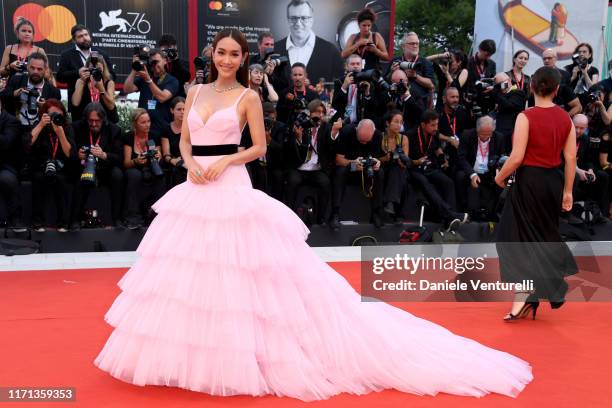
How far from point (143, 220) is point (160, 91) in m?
1.52

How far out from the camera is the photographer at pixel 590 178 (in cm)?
897

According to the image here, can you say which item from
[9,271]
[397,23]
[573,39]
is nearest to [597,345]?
[9,271]

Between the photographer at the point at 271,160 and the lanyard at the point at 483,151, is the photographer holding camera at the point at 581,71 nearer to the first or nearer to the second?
the lanyard at the point at 483,151

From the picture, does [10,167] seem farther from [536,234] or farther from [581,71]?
[581,71]

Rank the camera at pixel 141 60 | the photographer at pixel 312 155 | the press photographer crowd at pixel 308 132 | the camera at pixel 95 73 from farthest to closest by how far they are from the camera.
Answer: the photographer at pixel 312 155, the camera at pixel 141 60, the camera at pixel 95 73, the press photographer crowd at pixel 308 132

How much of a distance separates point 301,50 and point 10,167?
8.14 meters

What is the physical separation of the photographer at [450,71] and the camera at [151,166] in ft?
12.5

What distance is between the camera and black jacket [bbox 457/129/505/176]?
337 inches

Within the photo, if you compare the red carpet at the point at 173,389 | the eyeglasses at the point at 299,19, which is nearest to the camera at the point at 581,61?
the red carpet at the point at 173,389

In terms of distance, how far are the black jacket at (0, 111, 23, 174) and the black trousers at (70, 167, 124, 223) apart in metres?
0.70

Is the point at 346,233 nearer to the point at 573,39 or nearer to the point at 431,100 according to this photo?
the point at 431,100

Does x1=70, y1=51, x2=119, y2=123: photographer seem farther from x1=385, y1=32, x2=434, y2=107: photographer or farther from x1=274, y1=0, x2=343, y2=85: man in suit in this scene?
x1=274, y1=0, x2=343, y2=85: man in suit

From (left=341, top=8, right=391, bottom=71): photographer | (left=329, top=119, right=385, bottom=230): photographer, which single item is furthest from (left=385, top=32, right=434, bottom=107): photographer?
(left=329, top=119, right=385, bottom=230): photographer

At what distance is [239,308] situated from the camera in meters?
3.38
